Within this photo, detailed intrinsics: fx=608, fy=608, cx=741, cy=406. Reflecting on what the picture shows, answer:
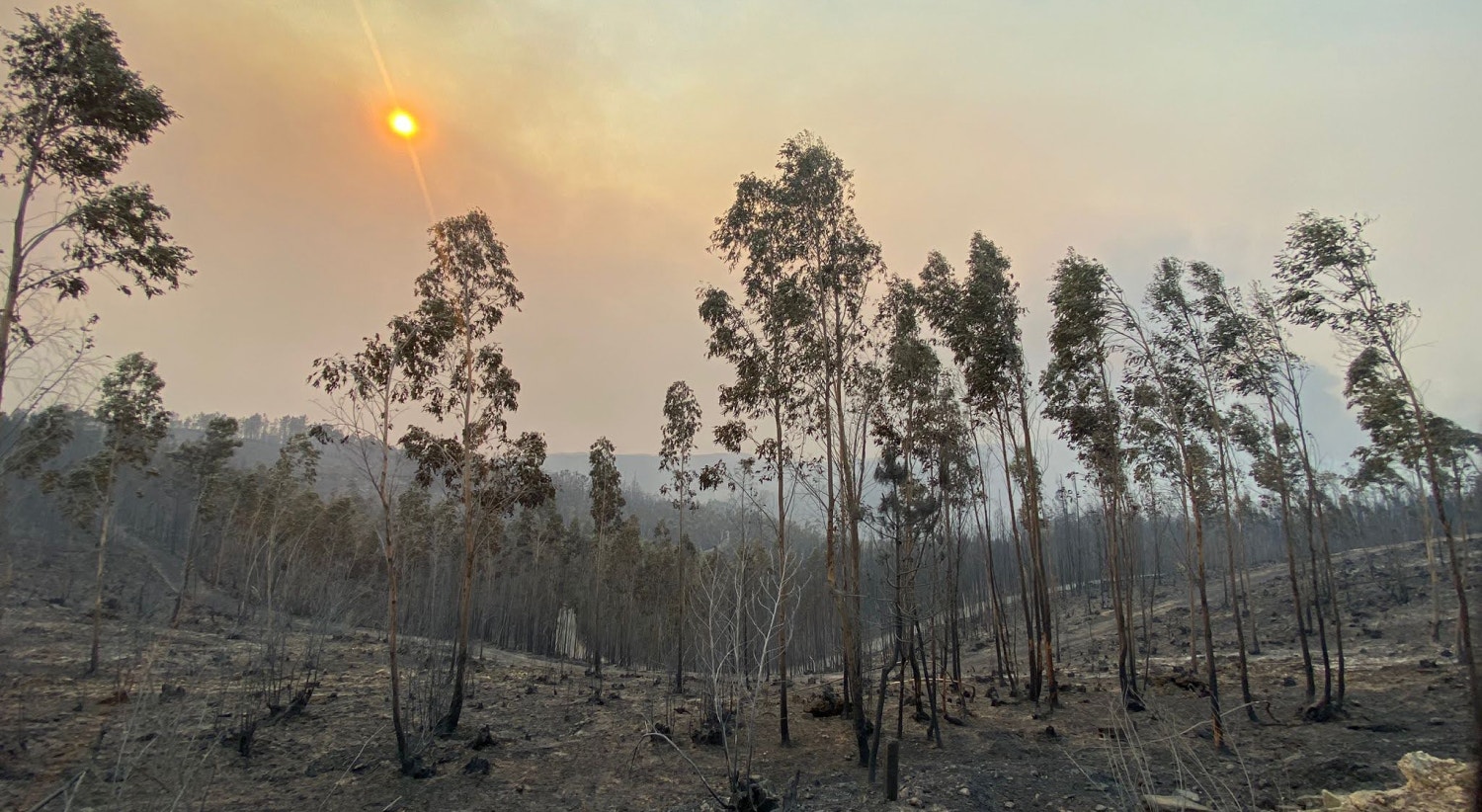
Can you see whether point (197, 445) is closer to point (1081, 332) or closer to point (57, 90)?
point (57, 90)

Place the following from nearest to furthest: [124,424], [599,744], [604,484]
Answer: [599,744], [124,424], [604,484]

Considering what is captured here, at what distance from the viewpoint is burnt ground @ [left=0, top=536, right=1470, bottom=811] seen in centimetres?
949

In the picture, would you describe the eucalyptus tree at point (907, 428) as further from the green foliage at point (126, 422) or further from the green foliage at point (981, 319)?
the green foliage at point (126, 422)

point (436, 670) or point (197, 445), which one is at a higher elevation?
point (197, 445)

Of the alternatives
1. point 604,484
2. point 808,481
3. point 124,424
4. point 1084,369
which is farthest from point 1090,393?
point 124,424

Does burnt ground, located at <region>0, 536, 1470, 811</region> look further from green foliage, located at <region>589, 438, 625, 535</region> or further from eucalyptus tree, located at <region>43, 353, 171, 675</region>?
green foliage, located at <region>589, 438, 625, 535</region>

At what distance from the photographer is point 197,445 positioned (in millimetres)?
32938

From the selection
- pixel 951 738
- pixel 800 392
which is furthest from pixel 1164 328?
pixel 951 738

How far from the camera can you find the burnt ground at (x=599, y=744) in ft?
31.1

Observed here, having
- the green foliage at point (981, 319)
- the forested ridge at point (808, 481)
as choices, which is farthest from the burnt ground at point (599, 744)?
the green foliage at point (981, 319)

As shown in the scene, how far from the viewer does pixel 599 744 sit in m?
14.4

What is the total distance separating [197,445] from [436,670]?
103 ft

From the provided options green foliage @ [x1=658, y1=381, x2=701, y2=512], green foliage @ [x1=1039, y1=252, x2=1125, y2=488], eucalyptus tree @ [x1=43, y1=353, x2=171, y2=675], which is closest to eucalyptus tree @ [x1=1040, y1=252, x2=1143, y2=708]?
green foliage @ [x1=1039, y1=252, x2=1125, y2=488]

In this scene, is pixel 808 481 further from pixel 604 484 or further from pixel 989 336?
pixel 604 484
